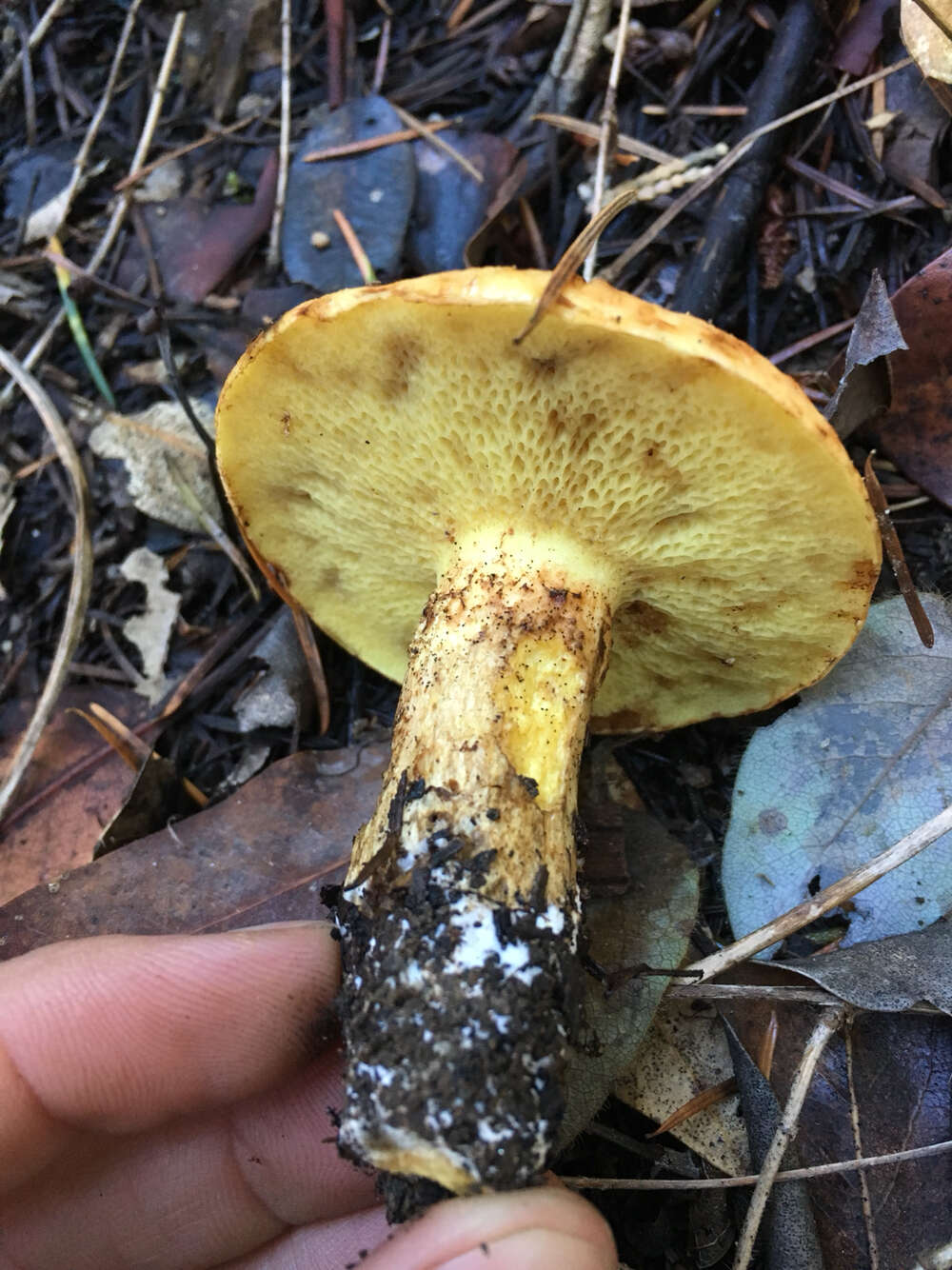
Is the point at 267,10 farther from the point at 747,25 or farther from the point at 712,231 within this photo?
the point at 712,231

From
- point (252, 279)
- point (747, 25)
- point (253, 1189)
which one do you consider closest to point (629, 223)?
point (747, 25)

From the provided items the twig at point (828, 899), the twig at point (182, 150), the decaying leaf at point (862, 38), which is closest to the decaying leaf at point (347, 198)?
the twig at point (182, 150)

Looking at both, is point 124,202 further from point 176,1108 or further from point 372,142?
point 176,1108

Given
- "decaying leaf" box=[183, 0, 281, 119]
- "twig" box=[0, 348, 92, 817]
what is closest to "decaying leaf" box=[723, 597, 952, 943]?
"twig" box=[0, 348, 92, 817]

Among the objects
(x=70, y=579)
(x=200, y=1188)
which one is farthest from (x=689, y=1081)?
(x=70, y=579)

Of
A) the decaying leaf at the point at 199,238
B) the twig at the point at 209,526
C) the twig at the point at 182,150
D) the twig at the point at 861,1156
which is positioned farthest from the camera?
the twig at the point at 182,150

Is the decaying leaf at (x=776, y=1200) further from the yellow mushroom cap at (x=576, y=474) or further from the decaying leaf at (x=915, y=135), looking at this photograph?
the decaying leaf at (x=915, y=135)

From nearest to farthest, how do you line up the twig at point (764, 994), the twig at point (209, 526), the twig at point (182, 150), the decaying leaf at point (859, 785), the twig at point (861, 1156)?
the twig at point (861, 1156) < the twig at point (764, 994) < the decaying leaf at point (859, 785) < the twig at point (209, 526) < the twig at point (182, 150)

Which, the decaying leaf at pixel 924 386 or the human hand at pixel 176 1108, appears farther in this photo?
the decaying leaf at pixel 924 386
